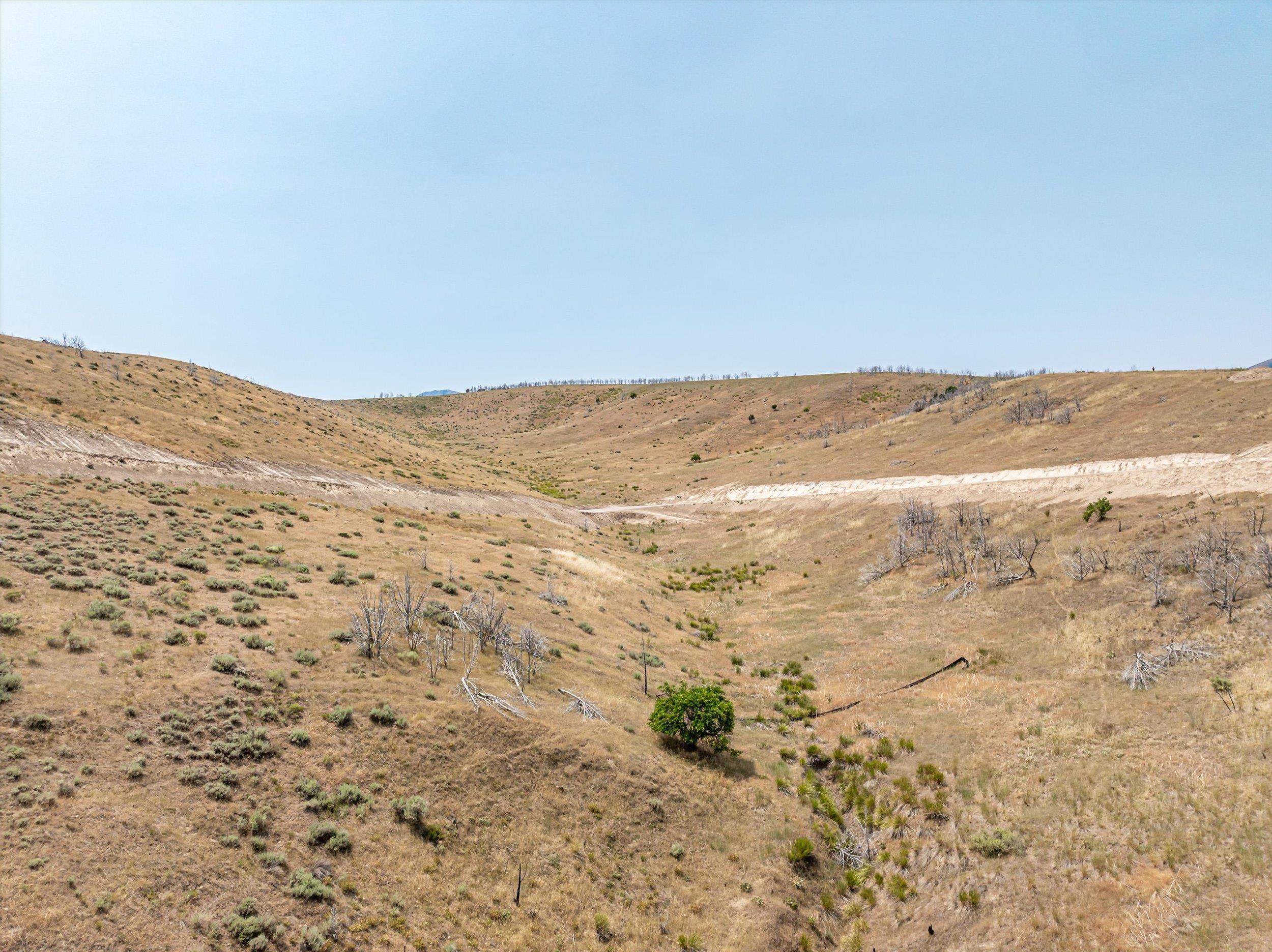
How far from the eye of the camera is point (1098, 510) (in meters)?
34.7

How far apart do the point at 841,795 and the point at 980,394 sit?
73.5 metres

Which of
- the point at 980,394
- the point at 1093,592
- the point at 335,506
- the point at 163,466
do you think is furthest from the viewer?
the point at 980,394

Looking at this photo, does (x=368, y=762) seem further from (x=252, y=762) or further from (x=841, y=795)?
(x=841, y=795)

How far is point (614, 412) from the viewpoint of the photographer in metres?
148

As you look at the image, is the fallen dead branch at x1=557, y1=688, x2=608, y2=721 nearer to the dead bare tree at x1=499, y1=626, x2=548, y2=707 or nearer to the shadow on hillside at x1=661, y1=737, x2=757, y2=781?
the dead bare tree at x1=499, y1=626, x2=548, y2=707

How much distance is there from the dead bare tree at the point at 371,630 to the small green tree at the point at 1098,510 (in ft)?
130

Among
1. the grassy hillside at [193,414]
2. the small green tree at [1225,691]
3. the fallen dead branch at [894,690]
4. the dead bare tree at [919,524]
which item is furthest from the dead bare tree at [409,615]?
the dead bare tree at [919,524]

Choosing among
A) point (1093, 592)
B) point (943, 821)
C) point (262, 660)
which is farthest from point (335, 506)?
point (1093, 592)

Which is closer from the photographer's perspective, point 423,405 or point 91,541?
point 91,541

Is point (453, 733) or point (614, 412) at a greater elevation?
point (614, 412)

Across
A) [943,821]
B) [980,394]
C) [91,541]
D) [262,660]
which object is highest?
[980,394]

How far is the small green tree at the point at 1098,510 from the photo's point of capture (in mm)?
34156

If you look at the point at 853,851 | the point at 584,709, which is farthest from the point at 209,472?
the point at 853,851

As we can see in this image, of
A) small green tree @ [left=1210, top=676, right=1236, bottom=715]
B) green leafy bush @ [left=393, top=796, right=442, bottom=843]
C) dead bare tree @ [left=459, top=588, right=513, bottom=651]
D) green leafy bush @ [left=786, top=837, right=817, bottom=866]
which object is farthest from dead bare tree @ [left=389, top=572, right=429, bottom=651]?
small green tree @ [left=1210, top=676, right=1236, bottom=715]
